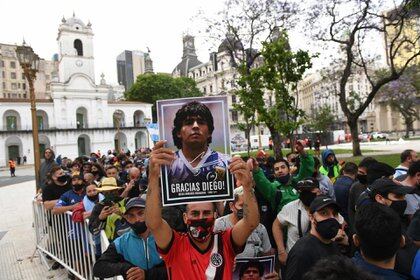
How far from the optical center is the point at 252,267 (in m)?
2.96

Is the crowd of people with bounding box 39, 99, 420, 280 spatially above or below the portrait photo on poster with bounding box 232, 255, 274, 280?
above

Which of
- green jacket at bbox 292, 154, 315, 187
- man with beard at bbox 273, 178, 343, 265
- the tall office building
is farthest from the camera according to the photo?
the tall office building

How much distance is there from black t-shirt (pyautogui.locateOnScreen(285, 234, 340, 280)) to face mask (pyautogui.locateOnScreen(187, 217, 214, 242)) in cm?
71

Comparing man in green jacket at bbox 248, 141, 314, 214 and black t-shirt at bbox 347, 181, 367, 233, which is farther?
black t-shirt at bbox 347, 181, 367, 233

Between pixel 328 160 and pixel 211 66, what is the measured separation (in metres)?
78.7

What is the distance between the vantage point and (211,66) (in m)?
84.3

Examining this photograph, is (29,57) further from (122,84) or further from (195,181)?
(122,84)

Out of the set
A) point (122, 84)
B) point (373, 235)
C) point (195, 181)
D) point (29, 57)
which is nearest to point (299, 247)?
point (373, 235)

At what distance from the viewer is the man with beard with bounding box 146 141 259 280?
2512mm

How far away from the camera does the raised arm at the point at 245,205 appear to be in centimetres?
252

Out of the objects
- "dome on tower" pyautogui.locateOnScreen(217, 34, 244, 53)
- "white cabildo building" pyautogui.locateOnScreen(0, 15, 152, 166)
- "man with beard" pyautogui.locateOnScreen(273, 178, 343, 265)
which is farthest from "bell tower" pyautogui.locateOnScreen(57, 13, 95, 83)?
"man with beard" pyautogui.locateOnScreen(273, 178, 343, 265)

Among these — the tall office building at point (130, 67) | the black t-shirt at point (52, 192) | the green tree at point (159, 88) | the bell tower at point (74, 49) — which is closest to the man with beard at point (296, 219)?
the black t-shirt at point (52, 192)

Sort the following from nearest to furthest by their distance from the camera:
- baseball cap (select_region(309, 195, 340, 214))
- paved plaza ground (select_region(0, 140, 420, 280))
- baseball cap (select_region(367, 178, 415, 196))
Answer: baseball cap (select_region(309, 195, 340, 214)) < baseball cap (select_region(367, 178, 415, 196)) < paved plaza ground (select_region(0, 140, 420, 280))

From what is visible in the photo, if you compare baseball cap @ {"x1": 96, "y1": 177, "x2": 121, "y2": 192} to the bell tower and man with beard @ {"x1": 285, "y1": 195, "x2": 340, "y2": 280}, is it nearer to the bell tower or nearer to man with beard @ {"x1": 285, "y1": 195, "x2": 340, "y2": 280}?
man with beard @ {"x1": 285, "y1": 195, "x2": 340, "y2": 280}
